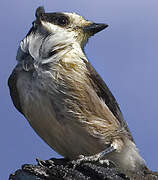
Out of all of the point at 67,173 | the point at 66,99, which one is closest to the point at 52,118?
the point at 66,99

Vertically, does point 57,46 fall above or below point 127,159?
above

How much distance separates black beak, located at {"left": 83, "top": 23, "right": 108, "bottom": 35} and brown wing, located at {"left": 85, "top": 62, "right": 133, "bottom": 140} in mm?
562

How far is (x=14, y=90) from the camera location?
6.93m

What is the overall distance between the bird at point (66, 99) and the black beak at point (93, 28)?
0.70ft

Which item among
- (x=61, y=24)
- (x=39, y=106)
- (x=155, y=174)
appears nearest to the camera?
(x=155, y=174)

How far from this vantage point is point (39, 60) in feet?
21.9

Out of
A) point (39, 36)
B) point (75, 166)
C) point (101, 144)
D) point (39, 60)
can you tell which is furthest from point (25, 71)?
point (75, 166)

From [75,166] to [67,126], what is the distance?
1.26 meters

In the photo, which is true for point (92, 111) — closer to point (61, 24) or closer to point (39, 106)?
point (39, 106)

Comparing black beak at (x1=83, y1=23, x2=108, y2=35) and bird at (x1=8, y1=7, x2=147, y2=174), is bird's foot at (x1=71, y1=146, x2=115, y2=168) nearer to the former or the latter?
bird at (x1=8, y1=7, x2=147, y2=174)

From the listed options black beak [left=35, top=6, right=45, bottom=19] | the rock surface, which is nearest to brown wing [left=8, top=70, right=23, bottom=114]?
black beak [left=35, top=6, right=45, bottom=19]

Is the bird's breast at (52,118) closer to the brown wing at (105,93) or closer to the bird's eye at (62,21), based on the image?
the brown wing at (105,93)

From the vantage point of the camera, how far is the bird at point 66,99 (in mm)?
6398

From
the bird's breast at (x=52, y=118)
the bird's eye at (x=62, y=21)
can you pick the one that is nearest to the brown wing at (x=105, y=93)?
the bird's eye at (x=62, y=21)
